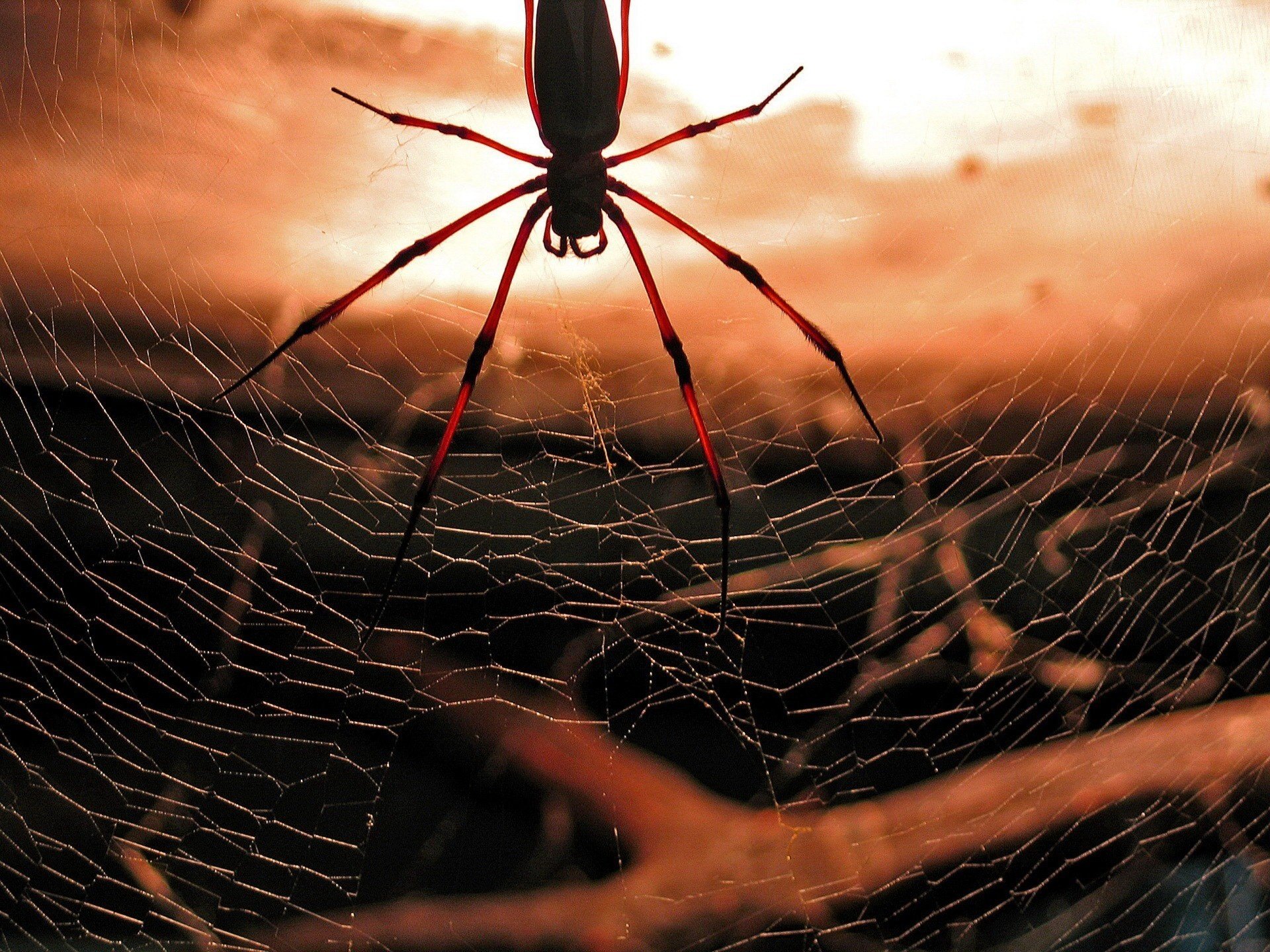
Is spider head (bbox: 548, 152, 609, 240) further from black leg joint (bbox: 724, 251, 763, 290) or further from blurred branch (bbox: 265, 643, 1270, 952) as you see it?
blurred branch (bbox: 265, 643, 1270, 952)

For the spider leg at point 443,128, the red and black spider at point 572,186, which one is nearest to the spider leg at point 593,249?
the red and black spider at point 572,186

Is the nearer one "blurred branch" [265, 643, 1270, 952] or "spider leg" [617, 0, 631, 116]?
"spider leg" [617, 0, 631, 116]

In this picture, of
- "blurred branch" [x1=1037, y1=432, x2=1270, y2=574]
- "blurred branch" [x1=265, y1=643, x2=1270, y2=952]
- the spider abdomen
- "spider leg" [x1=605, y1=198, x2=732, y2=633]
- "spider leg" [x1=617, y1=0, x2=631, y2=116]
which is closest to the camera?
the spider abdomen

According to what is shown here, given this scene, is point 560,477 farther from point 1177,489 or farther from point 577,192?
point 1177,489

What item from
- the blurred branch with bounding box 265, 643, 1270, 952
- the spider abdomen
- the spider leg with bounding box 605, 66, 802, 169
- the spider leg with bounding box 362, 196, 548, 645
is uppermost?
the spider leg with bounding box 605, 66, 802, 169

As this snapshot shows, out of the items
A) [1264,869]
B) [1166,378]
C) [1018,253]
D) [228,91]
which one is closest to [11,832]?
[228,91]

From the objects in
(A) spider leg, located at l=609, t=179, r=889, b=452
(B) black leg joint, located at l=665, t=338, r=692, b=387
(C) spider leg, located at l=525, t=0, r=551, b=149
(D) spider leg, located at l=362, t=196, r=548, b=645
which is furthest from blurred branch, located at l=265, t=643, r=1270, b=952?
(C) spider leg, located at l=525, t=0, r=551, b=149

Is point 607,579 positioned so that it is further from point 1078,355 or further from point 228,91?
point 228,91
